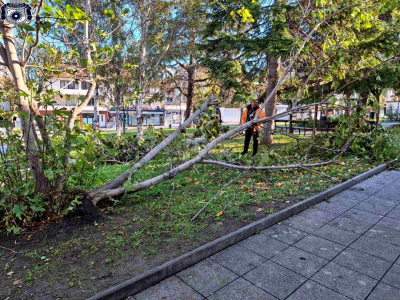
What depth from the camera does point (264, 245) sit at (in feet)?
11.4

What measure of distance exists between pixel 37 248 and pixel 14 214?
2.08ft

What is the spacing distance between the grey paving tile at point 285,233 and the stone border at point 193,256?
0.31ft

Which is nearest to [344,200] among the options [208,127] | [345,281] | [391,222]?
[391,222]

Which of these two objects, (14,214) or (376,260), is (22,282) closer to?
(14,214)

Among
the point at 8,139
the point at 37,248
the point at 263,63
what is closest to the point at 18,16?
the point at 8,139

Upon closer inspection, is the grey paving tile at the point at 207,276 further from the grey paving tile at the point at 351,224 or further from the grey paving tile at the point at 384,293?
the grey paving tile at the point at 351,224

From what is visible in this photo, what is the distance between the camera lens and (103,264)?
9.53ft

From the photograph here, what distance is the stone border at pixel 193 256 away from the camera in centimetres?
248

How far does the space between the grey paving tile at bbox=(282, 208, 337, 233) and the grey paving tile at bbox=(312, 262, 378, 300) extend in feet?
3.21

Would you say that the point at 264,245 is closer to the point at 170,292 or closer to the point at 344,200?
the point at 170,292

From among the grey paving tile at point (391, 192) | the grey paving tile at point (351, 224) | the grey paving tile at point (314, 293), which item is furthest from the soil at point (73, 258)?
the grey paving tile at point (391, 192)

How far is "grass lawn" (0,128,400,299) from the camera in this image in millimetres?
2635

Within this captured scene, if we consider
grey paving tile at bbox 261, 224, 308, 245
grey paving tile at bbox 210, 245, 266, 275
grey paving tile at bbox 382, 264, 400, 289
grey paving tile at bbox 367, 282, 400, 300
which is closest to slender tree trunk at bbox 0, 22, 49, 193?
grey paving tile at bbox 210, 245, 266, 275

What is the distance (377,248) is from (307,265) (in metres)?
1.10
